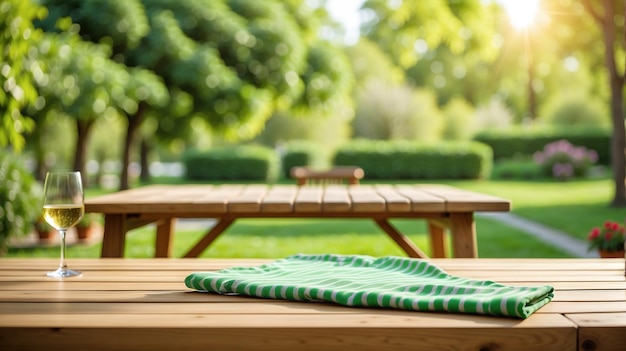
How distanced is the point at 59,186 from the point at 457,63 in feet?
182

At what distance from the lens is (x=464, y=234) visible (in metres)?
3.89

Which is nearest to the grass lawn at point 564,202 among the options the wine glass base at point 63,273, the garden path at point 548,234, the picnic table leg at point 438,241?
the garden path at point 548,234

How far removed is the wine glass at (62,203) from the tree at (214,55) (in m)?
12.7

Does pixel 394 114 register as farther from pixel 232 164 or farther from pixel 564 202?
pixel 564 202

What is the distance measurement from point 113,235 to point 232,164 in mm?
20034

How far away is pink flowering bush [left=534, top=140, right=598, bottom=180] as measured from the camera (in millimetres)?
22641

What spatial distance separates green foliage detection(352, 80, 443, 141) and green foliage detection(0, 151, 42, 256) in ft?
73.8

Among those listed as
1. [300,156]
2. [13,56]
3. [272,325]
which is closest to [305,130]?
[300,156]

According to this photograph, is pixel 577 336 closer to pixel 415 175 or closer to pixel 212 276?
pixel 212 276

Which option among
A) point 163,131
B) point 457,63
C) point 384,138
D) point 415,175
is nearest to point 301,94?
point 163,131

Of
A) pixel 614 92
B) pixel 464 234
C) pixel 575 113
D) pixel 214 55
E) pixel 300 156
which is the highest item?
pixel 214 55

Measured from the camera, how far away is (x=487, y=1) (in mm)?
11195

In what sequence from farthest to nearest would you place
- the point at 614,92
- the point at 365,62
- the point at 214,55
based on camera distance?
the point at 365,62
the point at 214,55
the point at 614,92

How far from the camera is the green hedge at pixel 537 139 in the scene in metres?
27.0
